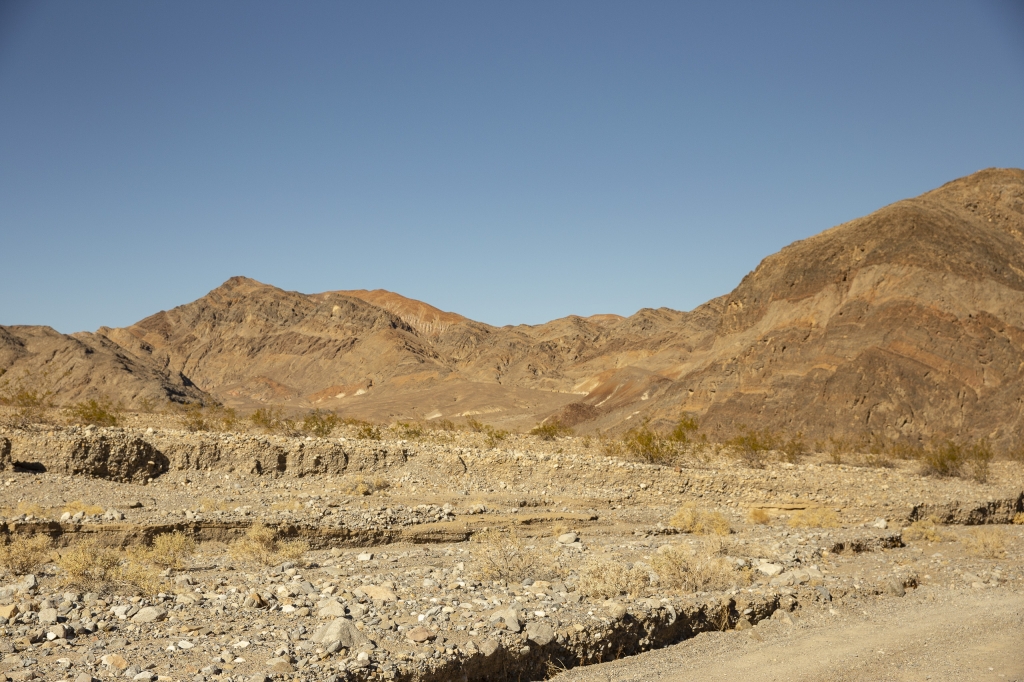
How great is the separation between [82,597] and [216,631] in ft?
Answer: 6.97

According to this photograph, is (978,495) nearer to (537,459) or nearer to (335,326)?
(537,459)

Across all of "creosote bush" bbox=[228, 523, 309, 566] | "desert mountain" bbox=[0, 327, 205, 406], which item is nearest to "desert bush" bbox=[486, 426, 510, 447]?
"creosote bush" bbox=[228, 523, 309, 566]

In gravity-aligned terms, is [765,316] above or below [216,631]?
above

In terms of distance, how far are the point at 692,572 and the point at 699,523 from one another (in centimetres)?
626

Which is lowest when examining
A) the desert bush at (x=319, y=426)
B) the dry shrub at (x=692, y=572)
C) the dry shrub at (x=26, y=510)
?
the dry shrub at (x=692, y=572)

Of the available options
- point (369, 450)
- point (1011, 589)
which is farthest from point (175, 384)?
point (1011, 589)

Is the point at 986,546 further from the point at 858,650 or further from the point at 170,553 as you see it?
the point at 170,553

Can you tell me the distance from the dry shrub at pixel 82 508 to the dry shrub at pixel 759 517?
50.3 feet

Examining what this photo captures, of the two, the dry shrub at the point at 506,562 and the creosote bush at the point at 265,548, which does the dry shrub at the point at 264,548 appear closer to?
the creosote bush at the point at 265,548

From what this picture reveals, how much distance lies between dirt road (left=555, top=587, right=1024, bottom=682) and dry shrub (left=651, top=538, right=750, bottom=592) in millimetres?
1035

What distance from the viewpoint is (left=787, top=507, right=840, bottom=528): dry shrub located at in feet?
56.6

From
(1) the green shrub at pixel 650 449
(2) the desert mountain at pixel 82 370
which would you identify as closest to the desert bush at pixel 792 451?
(1) the green shrub at pixel 650 449

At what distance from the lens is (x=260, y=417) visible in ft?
100

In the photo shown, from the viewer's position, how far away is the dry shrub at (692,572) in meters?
10.5
